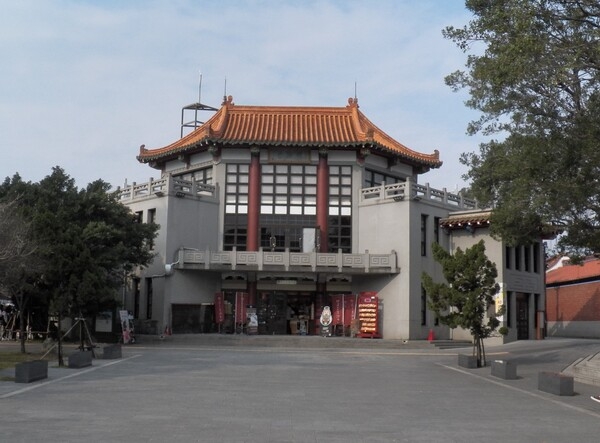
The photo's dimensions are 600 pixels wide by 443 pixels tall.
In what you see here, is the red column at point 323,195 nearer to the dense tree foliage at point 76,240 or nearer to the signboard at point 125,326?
the dense tree foliage at point 76,240

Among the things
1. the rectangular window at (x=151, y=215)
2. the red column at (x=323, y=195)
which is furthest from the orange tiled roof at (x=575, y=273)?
the rectangular window at (x=151, y=215)

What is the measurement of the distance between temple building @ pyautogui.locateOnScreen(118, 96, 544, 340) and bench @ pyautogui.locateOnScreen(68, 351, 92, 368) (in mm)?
13962

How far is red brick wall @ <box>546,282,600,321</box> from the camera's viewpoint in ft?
131

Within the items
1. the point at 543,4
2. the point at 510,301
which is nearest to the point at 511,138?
the point at 543,4

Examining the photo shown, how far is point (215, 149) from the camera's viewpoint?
1417 inches

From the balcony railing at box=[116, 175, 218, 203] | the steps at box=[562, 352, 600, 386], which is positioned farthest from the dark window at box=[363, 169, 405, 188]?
the steps at box=[562, 352, 600, 386]

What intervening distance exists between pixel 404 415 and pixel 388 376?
23.1 feet

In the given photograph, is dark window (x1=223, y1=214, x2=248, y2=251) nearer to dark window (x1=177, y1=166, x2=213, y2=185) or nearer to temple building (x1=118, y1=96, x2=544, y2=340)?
temple building (x1=118, y1=96, x2=544, y2=340)

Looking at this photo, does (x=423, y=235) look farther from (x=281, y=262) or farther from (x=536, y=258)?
(x=281, y=262)

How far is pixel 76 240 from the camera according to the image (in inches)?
803

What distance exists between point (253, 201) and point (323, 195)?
3668 millimetres

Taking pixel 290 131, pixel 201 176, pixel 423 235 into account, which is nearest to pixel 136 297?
pixel 201 176

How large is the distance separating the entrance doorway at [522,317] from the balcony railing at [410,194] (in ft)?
18.6

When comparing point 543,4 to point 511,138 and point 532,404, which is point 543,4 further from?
point 532,404
